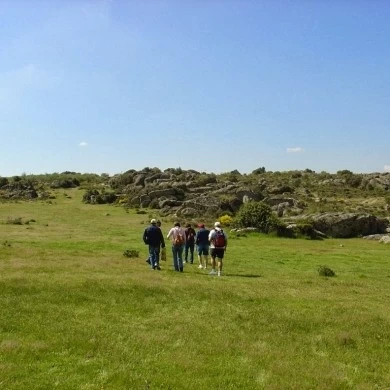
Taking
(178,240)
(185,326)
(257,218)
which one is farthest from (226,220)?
(185,326)

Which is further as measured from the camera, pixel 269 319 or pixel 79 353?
pixel 269 319

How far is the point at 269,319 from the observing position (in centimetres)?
1719

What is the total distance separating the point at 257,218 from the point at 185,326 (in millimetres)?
37589

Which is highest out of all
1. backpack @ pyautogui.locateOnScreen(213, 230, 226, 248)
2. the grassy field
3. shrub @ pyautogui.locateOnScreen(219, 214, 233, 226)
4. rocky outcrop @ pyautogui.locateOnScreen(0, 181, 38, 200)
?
rocky outcrop @ pyautogui.locateOnScreen(0, 181, 38, 200)

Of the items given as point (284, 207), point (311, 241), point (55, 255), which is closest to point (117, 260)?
point (55, 255)

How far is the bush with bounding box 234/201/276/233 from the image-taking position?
169 ft

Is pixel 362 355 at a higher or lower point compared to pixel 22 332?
lower

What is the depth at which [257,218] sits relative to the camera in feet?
173

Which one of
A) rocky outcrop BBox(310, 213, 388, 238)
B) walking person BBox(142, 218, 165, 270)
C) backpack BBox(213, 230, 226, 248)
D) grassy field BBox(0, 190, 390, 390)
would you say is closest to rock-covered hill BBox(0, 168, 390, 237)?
rocky outcrop BBox(310, 213, 388, 238)

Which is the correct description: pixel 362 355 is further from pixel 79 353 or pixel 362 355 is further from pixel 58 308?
pixel 58 308

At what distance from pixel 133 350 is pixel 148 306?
14.8 ft

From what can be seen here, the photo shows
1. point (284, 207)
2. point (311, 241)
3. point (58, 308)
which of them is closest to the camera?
point (58, 308)

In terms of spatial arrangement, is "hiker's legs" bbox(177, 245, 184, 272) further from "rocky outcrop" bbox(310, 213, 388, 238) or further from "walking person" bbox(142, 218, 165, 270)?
"rocky outcrop" bbox(310, 213, 388, 238)

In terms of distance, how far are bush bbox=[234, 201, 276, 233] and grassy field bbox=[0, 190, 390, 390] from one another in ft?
69.9
